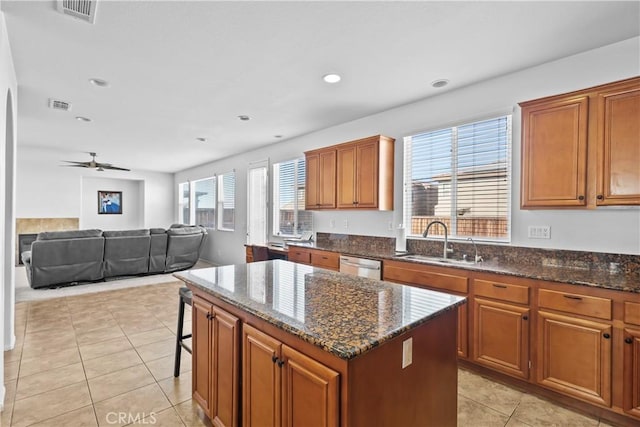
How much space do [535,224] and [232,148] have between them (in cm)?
528

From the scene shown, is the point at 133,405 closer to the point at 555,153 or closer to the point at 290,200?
the point at 555,153

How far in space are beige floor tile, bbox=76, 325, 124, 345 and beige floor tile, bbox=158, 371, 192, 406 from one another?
1.27 meters

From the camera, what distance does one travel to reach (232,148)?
6.25m

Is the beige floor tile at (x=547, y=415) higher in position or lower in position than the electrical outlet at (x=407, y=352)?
lower

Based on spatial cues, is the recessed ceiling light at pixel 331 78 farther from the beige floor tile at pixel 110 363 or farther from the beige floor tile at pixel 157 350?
the beige floor tile at pixel 110 363

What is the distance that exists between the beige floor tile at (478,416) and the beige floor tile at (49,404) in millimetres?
2563

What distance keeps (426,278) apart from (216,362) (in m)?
1.89

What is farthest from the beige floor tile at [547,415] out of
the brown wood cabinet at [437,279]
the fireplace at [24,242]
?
the fireplace at [24,242]

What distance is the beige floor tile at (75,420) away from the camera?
193 cm

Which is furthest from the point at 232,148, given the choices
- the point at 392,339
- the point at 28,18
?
the point at 392,339

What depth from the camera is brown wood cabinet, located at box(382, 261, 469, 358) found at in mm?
2555

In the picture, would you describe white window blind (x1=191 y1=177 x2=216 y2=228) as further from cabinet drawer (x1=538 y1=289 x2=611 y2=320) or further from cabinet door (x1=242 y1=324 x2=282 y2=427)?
cabinet drawer (x1=538 y1=289 x2=611 y2=320)

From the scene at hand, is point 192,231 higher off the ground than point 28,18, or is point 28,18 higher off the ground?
point 28,18

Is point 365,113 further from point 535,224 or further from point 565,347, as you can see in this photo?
point 565,347
